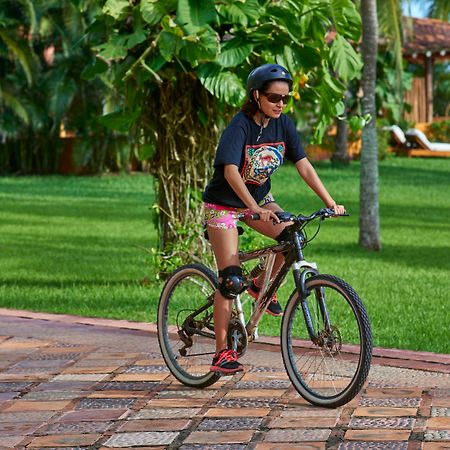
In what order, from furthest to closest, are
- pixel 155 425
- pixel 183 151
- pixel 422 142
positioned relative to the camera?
pixel 422 142 < pixel 183 151 < pixel 155 425

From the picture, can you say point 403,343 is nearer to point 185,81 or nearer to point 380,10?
point 185,81

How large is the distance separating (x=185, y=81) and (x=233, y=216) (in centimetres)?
435

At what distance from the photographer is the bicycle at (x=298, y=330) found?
5970 millimetres

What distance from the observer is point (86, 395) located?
6.53m

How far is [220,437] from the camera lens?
18.3 feet

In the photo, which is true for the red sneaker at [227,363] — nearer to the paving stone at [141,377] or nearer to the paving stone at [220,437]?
the paving stone at [141,377]

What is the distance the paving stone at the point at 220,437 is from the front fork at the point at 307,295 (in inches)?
25.5

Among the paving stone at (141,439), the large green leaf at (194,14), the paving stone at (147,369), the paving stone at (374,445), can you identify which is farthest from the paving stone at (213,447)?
the large green leaf at (194,14)

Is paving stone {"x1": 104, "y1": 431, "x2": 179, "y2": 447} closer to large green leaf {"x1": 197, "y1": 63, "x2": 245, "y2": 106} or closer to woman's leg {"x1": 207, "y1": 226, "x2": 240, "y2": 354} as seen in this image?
woman's leg {"x1": 207, "y1": 226, "x2": 240, "y2": 354}

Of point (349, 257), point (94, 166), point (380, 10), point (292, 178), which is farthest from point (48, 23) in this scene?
point (349, 257)

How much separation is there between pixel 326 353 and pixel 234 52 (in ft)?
13.7

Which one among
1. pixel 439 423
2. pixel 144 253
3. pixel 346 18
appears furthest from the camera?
pixel 144 253

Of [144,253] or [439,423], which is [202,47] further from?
[144,253]

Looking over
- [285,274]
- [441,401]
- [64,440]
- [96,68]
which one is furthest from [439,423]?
[96,68]
